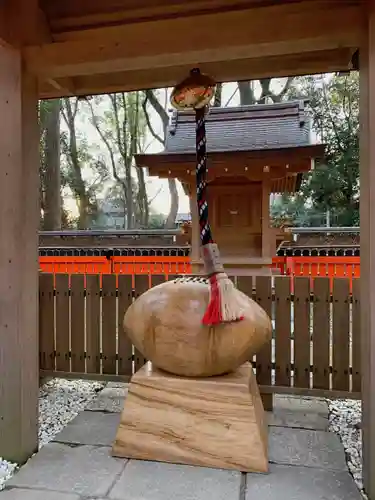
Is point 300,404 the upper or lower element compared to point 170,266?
lower

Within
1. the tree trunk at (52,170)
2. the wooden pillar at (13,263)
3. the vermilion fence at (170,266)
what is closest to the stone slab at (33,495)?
the wooden pillar at (13,263)

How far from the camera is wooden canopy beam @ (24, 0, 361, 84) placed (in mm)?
1608

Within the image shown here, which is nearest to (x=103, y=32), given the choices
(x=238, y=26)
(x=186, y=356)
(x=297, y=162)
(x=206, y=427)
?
(x=238, y=26)

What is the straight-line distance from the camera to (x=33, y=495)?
153 cm

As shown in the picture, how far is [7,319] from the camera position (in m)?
1.83

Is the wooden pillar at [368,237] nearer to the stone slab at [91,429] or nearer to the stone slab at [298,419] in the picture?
the stone slab at [298,419]

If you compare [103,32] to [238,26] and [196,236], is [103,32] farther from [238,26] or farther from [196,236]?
[196,236]

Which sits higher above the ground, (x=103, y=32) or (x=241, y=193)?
(x=103, y=32)

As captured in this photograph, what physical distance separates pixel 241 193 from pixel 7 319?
3.25 m

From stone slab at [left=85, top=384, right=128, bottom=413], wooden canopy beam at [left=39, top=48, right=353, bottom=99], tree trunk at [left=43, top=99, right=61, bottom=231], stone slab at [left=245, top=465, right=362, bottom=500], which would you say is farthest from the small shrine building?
tree trunk at [left=43, top=99, right=61, bottom=231]

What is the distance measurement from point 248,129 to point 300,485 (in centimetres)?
372

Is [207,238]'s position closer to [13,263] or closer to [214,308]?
[214,308]

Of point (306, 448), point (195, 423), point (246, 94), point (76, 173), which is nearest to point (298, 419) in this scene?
point (306, 448)

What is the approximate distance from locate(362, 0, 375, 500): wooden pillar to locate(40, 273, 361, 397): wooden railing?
84 centimetres
